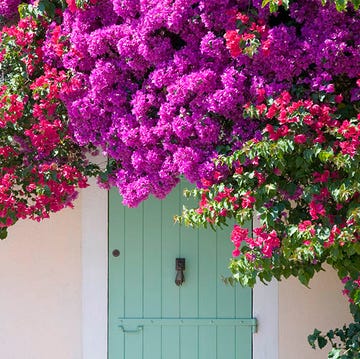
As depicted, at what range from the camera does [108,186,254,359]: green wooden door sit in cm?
578

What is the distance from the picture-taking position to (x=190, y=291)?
19.0ft

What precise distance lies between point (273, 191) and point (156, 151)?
80 cm

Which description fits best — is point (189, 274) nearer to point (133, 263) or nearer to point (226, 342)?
point (133, 263)

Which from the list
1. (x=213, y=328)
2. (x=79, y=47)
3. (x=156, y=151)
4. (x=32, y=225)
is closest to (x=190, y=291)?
(x=213, y=328)

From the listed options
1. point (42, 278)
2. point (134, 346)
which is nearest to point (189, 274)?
point (134, 346)

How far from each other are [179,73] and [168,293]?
214 centimetres

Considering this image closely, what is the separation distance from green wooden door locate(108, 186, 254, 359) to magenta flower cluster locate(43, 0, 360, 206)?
3.67ft

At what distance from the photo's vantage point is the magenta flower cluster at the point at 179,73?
159 inches

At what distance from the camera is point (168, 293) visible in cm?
580

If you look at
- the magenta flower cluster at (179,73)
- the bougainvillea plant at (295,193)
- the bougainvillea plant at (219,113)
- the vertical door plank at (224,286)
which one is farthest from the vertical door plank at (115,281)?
the bougainvillea plant at (295,193)

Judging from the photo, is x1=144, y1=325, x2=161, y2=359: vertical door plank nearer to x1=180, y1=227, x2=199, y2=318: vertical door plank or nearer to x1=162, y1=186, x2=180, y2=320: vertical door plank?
x1=162, y1=186, x2=180, y2=320: vertical door plank

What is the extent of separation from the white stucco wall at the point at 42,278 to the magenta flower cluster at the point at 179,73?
1.28 m

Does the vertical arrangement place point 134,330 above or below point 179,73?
below

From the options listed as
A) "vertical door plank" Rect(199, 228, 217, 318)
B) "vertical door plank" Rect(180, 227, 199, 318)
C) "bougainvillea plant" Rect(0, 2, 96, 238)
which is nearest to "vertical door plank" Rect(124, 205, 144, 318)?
"vertical door plank" Rect(180, 227, 199, 318)
